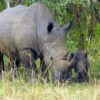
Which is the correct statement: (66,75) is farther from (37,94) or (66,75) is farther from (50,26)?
(37,94)

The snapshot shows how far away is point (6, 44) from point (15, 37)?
563 millimetres

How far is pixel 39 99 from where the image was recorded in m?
6.93

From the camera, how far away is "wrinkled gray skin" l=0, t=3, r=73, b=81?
1046 cm

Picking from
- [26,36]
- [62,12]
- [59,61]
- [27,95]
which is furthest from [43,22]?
[27,95]

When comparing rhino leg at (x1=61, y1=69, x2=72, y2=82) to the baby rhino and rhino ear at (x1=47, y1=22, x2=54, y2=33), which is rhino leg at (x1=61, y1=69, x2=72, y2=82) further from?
rhino ear at (x1=47, y1=22, x2=54, y2=33)

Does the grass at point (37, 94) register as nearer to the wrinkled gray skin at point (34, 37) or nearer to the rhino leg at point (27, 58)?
the wrinkled gray skin at point (34, 37)

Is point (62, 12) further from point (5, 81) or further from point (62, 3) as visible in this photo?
point (5, 81)

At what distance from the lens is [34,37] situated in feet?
36.0

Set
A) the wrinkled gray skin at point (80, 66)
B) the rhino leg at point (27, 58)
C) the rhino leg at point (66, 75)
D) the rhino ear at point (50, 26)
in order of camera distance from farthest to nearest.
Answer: the rhino leg at point (27, 58)
the rhino ear at point (50, 26)
the wrinkled gray skin at point (80, 66)
the rhino leg at point (66, 75)

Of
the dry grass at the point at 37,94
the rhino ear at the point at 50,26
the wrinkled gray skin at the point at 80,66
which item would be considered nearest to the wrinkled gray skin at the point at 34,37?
the rhino ear at the point at 50,26

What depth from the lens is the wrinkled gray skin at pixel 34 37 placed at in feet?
34.3

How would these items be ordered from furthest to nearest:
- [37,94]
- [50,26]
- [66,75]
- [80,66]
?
[50,26]
[80,66]
[66,75]
[37,94]

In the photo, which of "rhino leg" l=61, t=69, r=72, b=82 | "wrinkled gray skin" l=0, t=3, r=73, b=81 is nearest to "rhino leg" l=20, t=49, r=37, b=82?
"wrinkled gray skin" l=0, t=3, r=73, b=81

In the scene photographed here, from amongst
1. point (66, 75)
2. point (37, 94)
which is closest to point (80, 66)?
point (66, 75)
